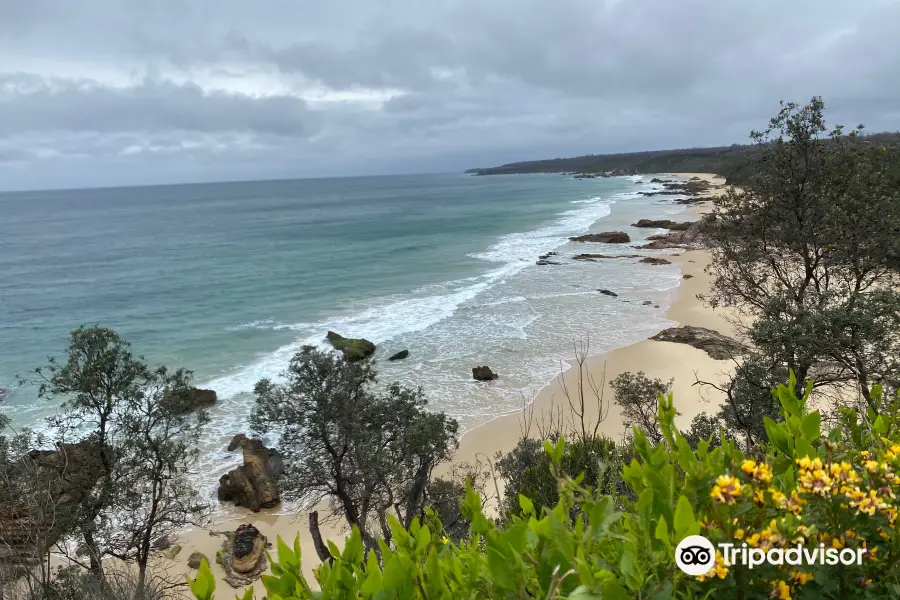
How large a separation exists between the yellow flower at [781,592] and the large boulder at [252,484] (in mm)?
15585

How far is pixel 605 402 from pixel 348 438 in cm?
1046

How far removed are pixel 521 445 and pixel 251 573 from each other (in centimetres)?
772

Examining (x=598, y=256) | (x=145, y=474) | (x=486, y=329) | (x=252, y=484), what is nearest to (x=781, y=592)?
(x=145, y=474)

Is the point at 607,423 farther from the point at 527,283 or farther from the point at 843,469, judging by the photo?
the point at 527,283

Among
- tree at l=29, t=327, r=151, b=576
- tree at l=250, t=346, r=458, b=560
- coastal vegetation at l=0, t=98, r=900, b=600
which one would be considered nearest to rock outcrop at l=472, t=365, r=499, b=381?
Answer: coastal vegetation at l=0, t=98, r=900, b=600

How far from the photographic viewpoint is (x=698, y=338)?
2367 cm

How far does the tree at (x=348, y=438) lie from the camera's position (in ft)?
38.7

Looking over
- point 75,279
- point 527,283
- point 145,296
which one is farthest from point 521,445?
point 75,279

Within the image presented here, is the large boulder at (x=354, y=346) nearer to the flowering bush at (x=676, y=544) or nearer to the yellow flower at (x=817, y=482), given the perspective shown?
the flowering bush at (x=676, y=544)

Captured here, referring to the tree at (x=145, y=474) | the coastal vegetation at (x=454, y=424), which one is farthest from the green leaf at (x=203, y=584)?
the tree at (x=145, y=474)

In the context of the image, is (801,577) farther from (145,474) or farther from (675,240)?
(675,240)

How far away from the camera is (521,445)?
1237 cm

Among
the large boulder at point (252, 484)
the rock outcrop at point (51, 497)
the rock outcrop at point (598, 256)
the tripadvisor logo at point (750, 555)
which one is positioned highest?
the tripadvisor logo at point (750, 555)

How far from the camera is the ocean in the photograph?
23406 mm
